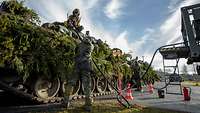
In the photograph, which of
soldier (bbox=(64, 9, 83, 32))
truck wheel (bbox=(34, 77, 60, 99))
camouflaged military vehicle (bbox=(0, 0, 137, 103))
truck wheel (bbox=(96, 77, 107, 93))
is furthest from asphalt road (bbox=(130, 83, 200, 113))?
soldier (bbox=(64, 9, 83, 32))

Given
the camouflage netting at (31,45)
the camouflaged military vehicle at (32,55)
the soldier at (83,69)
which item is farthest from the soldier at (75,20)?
the soldier at (83,69)

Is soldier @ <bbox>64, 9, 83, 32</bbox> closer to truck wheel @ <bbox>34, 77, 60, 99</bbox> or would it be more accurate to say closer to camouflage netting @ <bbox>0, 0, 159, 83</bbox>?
camouflage netting @ <bbox>0, 0, 159, 83</bbox>

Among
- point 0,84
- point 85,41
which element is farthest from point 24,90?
point 85,41

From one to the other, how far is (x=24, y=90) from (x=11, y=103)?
126 cm

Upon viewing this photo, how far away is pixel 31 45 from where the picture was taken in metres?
8.29

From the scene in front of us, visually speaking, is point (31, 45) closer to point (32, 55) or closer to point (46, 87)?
point (32, 55)

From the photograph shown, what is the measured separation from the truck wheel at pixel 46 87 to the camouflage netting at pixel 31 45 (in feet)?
1.11

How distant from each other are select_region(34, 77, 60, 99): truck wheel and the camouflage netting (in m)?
0.34

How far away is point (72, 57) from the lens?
9.60m

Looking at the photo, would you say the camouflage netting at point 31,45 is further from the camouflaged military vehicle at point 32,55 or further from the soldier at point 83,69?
the soldier at point 83,69

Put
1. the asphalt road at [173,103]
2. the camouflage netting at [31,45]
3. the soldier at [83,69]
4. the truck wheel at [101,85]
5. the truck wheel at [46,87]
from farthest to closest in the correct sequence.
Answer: the truck wheel at [101,85], the truck wheel at [46,87], the asphalt road at [173,103], the soldier at [83,69], the camouflage netting at [31,45]

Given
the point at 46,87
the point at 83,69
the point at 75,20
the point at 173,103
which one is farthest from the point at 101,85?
the point at 83,69

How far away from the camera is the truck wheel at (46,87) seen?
9.26 meters

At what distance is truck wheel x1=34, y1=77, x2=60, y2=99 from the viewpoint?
926 cm
